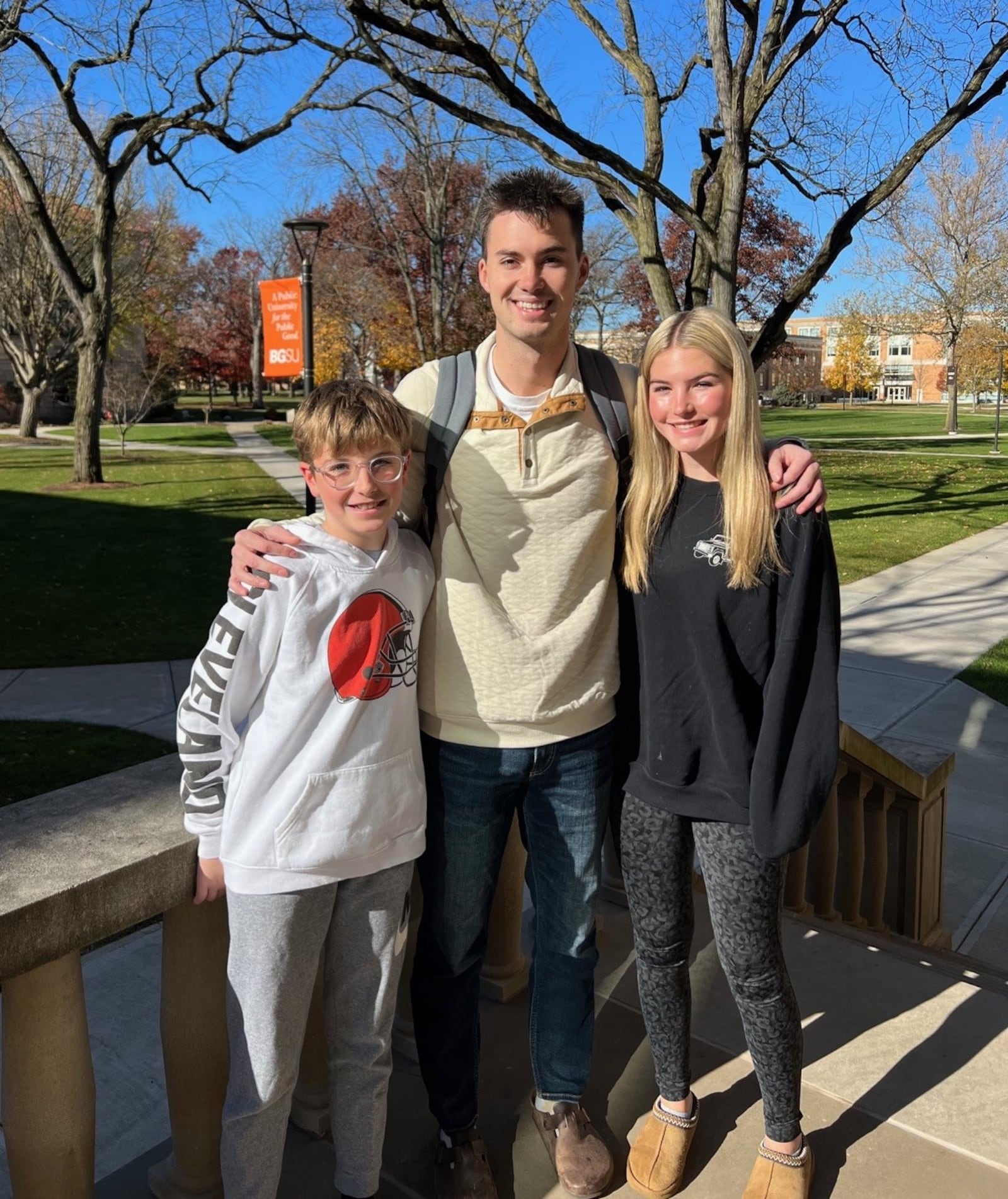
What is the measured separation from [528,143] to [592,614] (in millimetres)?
→ 10149

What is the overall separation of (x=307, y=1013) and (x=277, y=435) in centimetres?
3602

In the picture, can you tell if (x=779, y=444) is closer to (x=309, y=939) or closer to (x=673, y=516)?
(x=673, y=516)

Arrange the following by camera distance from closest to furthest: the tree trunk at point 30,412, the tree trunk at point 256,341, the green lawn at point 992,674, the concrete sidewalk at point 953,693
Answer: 1. the concrete sidewalk at point 953,693
2. the green lawn at point 992,674
3. the tree trunk at point 30,412
4. the tree trunk at point 256,341

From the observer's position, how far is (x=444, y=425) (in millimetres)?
2100

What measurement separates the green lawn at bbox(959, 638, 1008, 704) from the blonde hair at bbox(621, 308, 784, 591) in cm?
595

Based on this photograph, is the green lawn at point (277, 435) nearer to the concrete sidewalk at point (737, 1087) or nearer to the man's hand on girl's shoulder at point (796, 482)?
the concrete sidewalk at point (737, 1087)

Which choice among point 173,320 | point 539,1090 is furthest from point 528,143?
point 173,320

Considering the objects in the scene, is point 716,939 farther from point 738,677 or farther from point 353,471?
point 353,471

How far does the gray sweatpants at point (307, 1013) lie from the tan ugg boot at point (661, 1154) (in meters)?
0.58

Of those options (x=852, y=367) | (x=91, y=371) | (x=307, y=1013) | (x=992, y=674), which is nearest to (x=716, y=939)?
(x=307, y=1013)

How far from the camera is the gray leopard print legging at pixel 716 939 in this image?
2076 mm

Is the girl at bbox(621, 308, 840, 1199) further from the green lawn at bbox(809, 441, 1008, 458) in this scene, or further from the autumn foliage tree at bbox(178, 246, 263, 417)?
the autumn foliage tree at bbox(178, 246, 263, 417)

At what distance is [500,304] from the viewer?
2084mm

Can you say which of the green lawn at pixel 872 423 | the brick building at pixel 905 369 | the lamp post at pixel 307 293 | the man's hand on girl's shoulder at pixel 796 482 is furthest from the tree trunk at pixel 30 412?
the brick building at pixel 905 369
